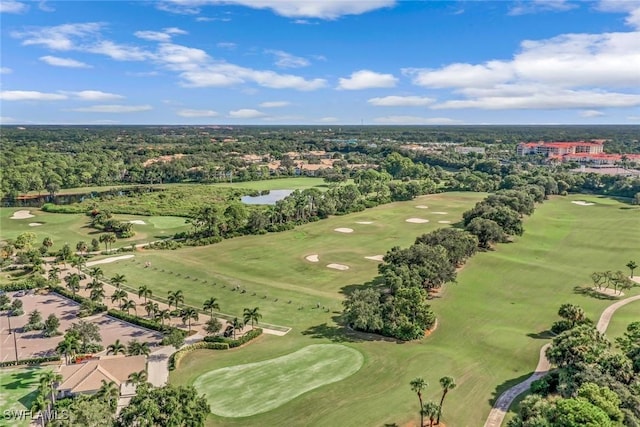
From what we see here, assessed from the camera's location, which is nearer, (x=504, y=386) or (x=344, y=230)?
(x=504, y=386)

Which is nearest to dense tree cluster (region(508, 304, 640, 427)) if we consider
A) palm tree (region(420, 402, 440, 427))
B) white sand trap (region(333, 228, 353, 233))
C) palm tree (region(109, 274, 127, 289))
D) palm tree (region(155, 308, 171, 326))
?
palm tree (region(420, 402, 440, 427))

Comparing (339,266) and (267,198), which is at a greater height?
(267,198)

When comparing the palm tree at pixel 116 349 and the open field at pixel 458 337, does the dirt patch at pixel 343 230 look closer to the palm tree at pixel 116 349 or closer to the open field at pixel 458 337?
the open field at pixel 458 337

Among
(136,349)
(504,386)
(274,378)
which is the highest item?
(136,349)

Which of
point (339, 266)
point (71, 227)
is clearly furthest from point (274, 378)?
point (71, 227)

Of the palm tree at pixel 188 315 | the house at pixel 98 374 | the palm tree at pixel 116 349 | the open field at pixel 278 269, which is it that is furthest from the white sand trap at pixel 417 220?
the house at pixel 98 374

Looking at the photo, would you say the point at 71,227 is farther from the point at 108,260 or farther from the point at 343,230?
the point at 343,230
